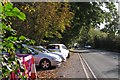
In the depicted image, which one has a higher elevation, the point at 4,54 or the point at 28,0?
the point at 28,0

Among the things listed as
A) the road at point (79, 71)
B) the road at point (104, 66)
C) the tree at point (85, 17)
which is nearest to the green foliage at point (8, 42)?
the road at point (79, 71)

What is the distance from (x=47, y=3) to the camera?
17.8m

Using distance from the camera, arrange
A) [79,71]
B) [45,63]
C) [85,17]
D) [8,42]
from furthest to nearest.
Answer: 1. [85,17]
2. [45,63]
3. [79,71]
4. [8,42]

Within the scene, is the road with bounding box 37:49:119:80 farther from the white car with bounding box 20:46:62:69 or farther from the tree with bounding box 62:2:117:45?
the tree with bounding box 62:2:117:45

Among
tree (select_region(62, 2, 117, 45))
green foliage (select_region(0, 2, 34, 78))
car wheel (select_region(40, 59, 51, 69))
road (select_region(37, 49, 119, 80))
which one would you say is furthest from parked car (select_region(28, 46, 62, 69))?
tree (select_region(62, 2, 117, 45))

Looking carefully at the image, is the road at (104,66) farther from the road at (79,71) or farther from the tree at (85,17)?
the tree at (85,17)

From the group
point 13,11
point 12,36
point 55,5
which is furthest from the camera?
point 55,5

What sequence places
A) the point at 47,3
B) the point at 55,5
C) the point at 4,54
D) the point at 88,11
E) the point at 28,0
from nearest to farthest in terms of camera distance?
the point at 4,54 < the point at 28,0 < the point at 47,3 < the point at 55,5 < the point at 88,11

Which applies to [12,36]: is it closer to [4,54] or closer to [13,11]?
[4,54]

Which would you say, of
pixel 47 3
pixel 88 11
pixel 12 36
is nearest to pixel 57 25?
pixel 47 3

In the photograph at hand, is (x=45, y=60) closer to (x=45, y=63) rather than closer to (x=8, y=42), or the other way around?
(x=45, y=63)

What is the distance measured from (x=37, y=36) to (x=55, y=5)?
2.28 m

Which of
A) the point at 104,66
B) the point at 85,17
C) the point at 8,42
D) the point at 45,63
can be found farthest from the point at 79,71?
the point at 85,17

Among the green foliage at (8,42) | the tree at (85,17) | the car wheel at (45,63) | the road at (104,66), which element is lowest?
the road at (104,66)
